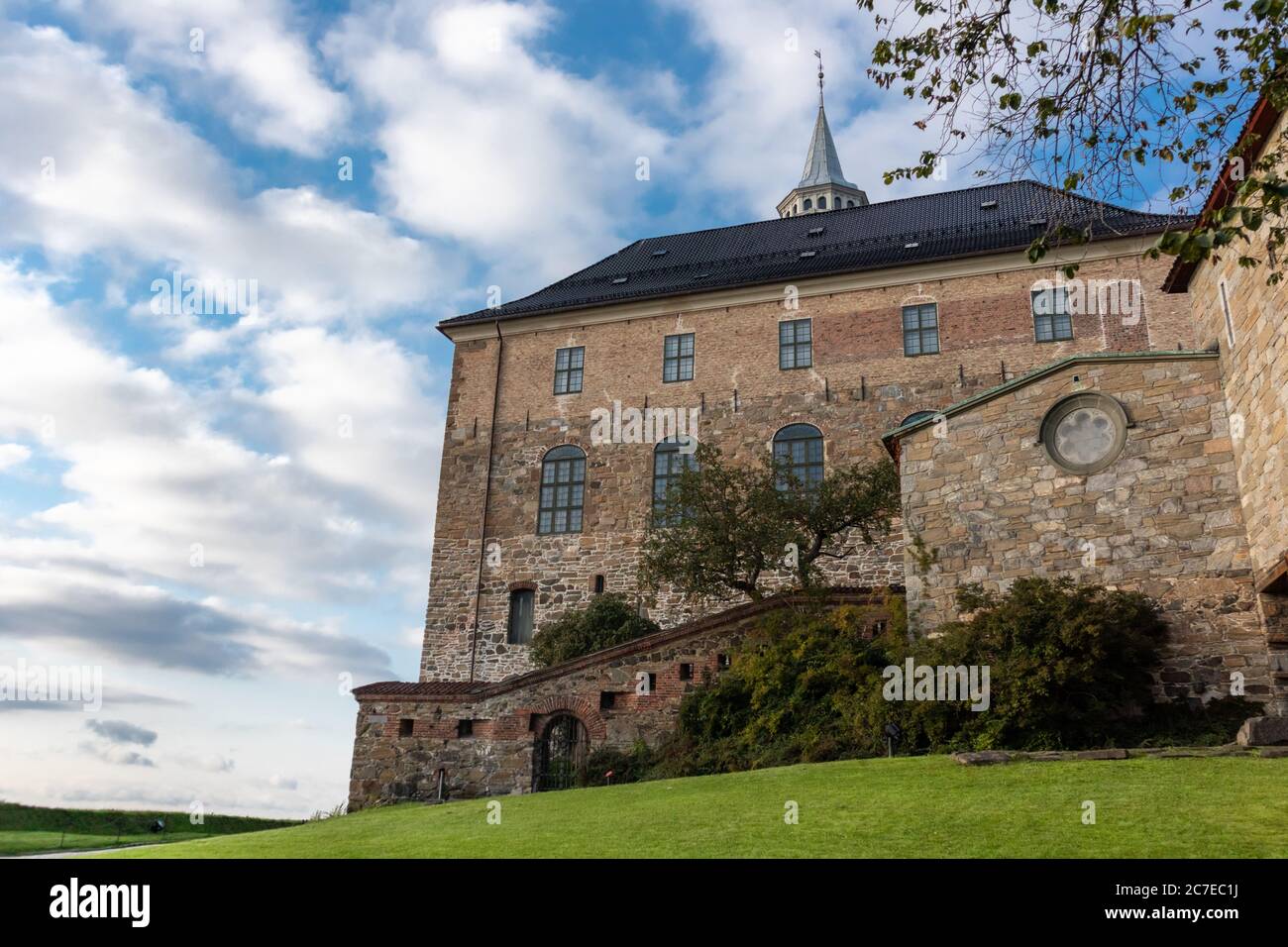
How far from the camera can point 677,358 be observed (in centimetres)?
2839

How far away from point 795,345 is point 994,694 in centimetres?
1538

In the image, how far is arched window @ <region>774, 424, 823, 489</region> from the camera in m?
26.0

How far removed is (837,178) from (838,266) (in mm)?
27250

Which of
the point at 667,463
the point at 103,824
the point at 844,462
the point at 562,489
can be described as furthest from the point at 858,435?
the point at 103,824

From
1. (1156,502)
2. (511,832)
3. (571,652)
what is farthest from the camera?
(571,652)

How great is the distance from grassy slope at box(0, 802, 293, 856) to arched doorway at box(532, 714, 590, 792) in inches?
306

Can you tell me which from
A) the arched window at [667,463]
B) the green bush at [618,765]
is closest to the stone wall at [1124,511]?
the green bush at [618,765]

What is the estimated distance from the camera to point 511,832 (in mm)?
10375

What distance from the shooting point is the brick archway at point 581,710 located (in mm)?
17145

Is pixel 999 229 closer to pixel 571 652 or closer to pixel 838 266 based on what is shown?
pixel 838 266

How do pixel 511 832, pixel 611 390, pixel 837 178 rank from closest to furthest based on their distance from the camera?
pixel 511 832 < pixel 611 390 < pixel 837 178

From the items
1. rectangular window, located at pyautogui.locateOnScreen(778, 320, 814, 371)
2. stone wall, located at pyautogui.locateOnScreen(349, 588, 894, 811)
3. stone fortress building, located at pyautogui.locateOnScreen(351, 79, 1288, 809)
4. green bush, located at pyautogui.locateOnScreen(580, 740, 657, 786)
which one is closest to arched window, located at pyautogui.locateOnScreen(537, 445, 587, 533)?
stone fortress building, located at pyautogui.locateOnScreen(351, 79, 1288, 809)
